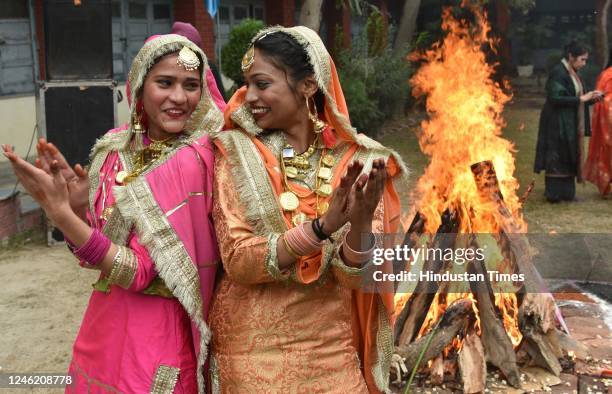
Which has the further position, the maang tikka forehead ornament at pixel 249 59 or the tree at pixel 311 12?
the tree at pixel 311 12

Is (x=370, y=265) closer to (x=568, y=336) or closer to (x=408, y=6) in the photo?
(x=568, y=336)

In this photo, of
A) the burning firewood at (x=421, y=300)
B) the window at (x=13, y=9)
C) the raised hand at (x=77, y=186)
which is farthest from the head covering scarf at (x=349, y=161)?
the window at (x=13, y=9)

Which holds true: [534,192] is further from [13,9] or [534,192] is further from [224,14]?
[13,9]

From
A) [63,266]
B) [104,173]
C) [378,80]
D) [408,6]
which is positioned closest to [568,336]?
[104,173]

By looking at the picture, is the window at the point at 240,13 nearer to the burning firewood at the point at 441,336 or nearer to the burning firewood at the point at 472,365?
the burning firewood at the point at 441,336

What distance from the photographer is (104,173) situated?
251 centimetres

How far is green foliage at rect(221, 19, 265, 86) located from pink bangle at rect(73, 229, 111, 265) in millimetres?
10295

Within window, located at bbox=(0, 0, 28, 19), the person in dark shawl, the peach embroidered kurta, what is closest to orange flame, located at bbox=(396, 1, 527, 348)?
the peach embroidered kurta

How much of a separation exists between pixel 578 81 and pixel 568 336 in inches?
243

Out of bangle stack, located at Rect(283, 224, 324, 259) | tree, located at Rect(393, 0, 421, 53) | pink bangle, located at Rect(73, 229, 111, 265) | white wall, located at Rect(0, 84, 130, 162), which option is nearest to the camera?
bangle stack, located at Rect(283, 224, 324, 259)

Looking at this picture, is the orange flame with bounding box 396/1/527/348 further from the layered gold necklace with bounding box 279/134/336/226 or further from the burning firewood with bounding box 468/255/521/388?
the layered gold necklace with bounding box 279/134/336/226

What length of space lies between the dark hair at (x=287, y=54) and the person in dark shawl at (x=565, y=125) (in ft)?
27.8

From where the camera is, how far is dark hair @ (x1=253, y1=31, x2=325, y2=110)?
86.8 inches

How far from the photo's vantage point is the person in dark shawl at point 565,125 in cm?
988
